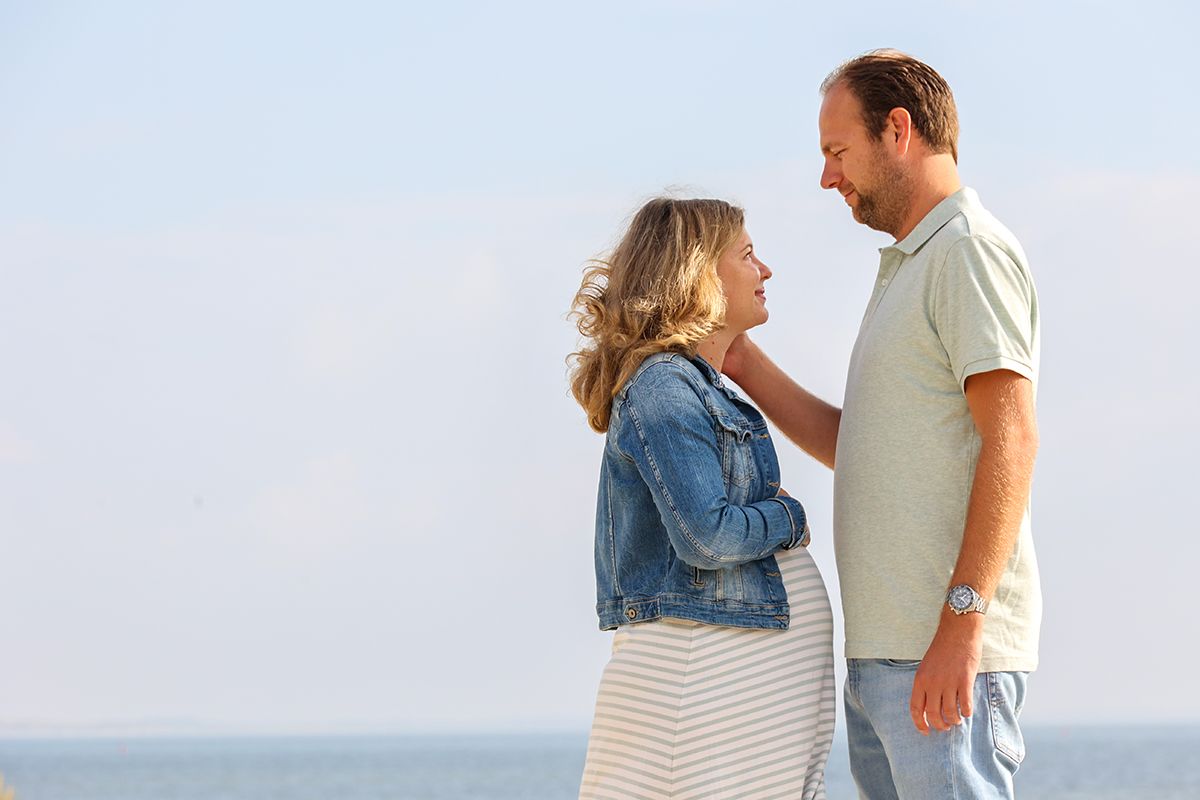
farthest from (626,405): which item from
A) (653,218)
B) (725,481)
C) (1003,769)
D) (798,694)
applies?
(1003,769)

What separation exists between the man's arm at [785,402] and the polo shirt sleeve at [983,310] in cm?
71

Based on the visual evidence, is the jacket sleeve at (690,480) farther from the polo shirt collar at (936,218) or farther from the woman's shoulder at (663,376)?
the polo shirt collar at (936,218)

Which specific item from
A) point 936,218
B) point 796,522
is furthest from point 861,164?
point 796,522

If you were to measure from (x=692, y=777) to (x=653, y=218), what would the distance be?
51.5 inches

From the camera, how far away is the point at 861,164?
135 inches

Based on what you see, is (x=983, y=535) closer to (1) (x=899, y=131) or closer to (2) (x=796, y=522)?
(2) (x=796, y=522)

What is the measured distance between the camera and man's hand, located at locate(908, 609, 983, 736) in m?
2.95

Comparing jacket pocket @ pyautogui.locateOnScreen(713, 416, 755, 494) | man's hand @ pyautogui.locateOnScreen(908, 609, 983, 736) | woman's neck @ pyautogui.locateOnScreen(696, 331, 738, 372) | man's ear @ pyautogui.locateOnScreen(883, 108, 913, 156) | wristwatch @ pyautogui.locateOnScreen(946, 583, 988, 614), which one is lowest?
man's hand @ pyautogui.locateOnScreen(908, 609, 983, 736)

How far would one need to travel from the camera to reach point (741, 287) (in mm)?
3637

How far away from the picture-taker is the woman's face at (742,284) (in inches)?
142

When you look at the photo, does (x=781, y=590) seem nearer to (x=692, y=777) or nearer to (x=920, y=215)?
(x=692, y=777)

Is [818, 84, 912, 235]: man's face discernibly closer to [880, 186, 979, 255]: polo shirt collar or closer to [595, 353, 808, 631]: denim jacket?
[880, 186, 979, 255]: polo shirt collar

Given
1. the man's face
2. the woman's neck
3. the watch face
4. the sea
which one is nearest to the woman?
the woman's neck

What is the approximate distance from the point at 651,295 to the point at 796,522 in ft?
2.02
